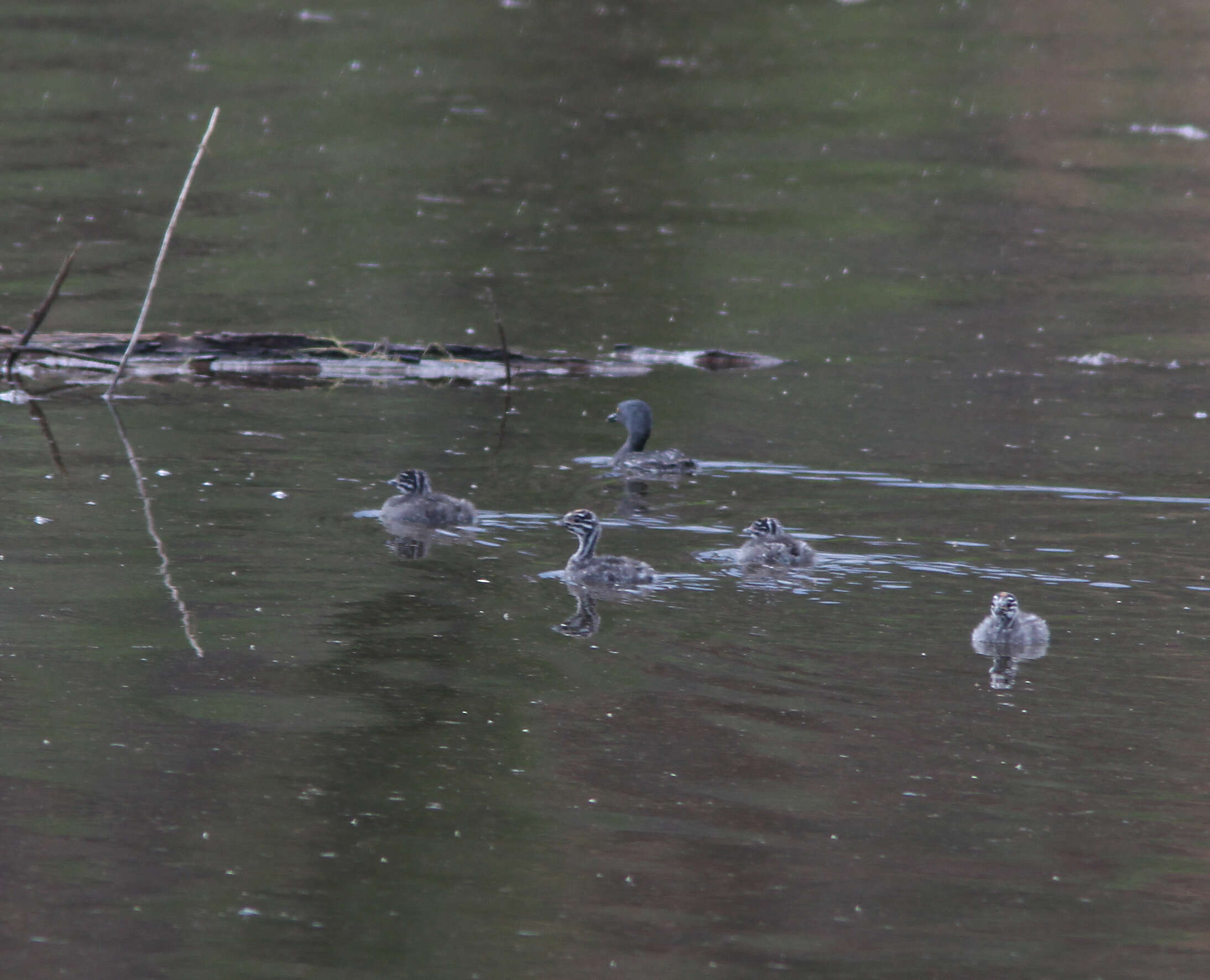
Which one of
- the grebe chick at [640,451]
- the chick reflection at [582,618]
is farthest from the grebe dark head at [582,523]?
the grebe chick at [640,451]

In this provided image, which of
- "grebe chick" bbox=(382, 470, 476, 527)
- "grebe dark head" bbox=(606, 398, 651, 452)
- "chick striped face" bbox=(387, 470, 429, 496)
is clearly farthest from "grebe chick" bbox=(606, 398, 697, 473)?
"chick striped face" bbox=(387, 470, 429, 496)

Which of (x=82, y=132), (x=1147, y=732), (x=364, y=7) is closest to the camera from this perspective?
(x=1147, y=732)

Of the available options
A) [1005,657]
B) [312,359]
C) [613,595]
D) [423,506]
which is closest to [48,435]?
[312,359]

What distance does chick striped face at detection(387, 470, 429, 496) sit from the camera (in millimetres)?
12047

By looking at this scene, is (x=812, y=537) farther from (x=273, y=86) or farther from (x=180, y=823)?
(x=273, y=86)

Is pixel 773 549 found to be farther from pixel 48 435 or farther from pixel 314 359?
pixel 314 359

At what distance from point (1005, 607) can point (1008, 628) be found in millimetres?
108

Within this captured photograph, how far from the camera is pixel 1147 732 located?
8680 mm

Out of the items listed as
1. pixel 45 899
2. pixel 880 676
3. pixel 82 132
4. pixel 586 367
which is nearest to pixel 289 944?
pixel 45 899

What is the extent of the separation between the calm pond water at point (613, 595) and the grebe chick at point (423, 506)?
191mm

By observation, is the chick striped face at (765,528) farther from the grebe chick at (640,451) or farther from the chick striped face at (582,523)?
the grebe chick at (640,451)

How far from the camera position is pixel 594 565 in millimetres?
10680

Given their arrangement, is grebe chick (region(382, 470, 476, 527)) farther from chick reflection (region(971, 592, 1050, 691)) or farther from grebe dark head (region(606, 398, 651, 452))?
chick reflection (region(971, 592, 1050, 691))

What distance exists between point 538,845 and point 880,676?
7.93 ft
